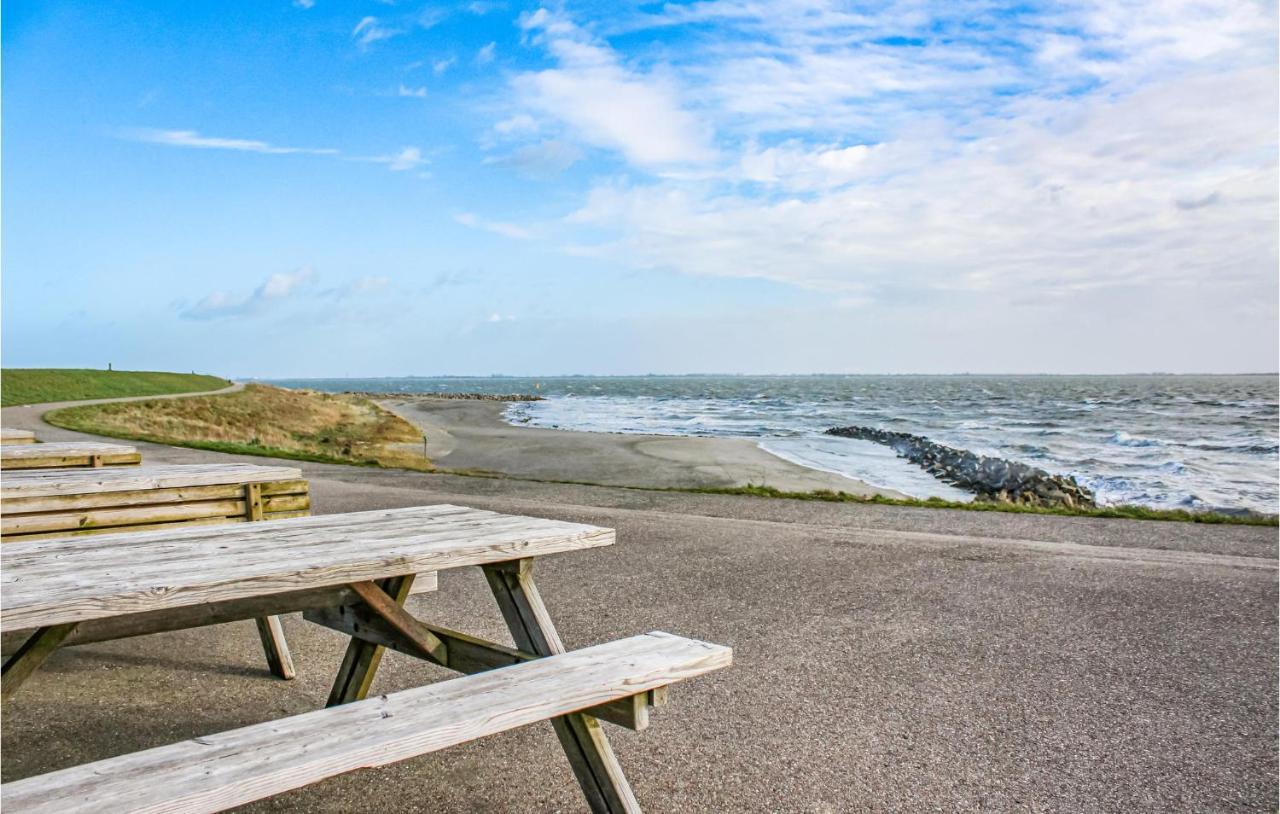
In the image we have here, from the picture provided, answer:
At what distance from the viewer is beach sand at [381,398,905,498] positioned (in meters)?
18.7

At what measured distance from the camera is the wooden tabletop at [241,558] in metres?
2.40

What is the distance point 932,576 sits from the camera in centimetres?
706

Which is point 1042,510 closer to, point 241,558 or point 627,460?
point 241,558

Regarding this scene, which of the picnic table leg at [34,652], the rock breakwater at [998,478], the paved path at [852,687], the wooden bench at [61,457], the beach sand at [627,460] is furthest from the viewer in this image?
the beach sand at [627,460]

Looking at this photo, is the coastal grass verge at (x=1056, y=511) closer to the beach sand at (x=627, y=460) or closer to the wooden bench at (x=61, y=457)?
the beach sand at (x=627, y=460)

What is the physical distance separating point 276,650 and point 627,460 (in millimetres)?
18379

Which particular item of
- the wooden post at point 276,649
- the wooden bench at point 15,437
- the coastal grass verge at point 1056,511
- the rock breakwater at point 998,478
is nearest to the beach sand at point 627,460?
the rock breakwater at point 998,478

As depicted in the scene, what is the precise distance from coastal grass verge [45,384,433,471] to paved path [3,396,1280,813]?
11252mm

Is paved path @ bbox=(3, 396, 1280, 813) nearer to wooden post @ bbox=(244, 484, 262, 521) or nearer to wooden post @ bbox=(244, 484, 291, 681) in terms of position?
wooden post @ bbox=(244, 484, 291, 681)

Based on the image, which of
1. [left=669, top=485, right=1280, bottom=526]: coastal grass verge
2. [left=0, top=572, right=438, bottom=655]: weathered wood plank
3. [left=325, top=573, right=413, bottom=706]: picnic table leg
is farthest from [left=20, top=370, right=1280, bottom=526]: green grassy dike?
[left=0, top=572, right=438, bottom=655]: weathered wood plank

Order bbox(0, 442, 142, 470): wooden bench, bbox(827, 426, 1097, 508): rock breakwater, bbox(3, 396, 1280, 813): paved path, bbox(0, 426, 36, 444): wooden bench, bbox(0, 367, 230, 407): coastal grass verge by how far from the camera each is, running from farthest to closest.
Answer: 1. bbox(0, 367, 230, 407): coastal grass verge
2. bbox(827, 426, 1097, 508): rock breakwater
3. bbox(0, 426, 36, 444): wooden bench
4. bbox(0, 442, 142, 470): wooden bench
5. bbox(3, 396, 1280, 813): paved path

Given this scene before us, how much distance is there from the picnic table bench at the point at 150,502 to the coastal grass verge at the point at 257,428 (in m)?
11.8

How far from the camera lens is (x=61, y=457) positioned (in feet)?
21.2

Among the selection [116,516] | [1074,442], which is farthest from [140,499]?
[1074,442]
